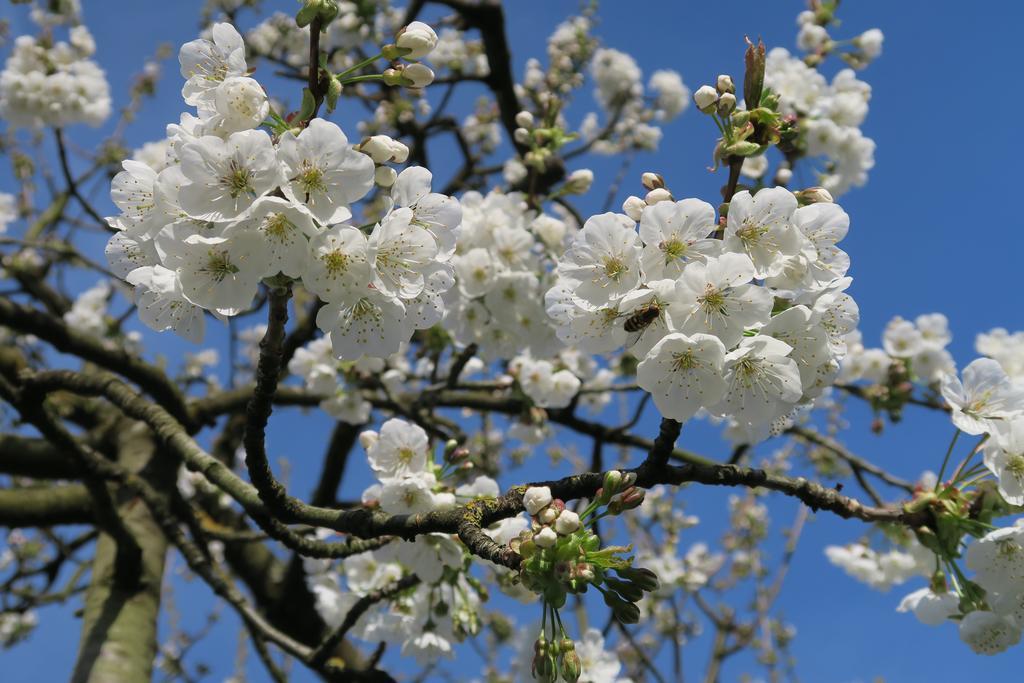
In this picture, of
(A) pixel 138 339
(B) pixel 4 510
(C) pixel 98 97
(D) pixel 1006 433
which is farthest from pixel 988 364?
(A) pixel 138 339

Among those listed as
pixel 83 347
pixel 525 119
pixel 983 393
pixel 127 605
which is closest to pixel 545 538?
pixel 983 393

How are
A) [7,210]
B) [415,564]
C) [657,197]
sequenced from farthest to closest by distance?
1. [7,210]
2. [415,564]
3. [657,197]

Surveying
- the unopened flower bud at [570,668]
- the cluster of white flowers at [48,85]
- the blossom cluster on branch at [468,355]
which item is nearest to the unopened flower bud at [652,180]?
the blossom cluster on branch at [468,355]

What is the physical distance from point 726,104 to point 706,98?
0.05m

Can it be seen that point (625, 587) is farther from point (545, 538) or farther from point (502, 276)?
point (502, 276)

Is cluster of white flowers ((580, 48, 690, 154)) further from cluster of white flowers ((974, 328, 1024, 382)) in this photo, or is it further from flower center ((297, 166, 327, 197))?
flower center ((297, 166, 327, 197))

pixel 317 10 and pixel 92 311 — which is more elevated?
pixel 92 311

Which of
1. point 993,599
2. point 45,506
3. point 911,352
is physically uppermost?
point 911,352

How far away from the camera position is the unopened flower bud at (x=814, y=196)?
63.2 inches

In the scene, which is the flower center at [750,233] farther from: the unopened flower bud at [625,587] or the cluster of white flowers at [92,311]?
the cluster of white flowers at [92,311]

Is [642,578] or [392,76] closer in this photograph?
[642,578]

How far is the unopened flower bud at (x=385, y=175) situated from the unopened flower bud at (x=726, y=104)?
760 millimetres

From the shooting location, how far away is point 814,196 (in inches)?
64.2

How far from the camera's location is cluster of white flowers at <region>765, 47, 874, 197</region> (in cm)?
371
